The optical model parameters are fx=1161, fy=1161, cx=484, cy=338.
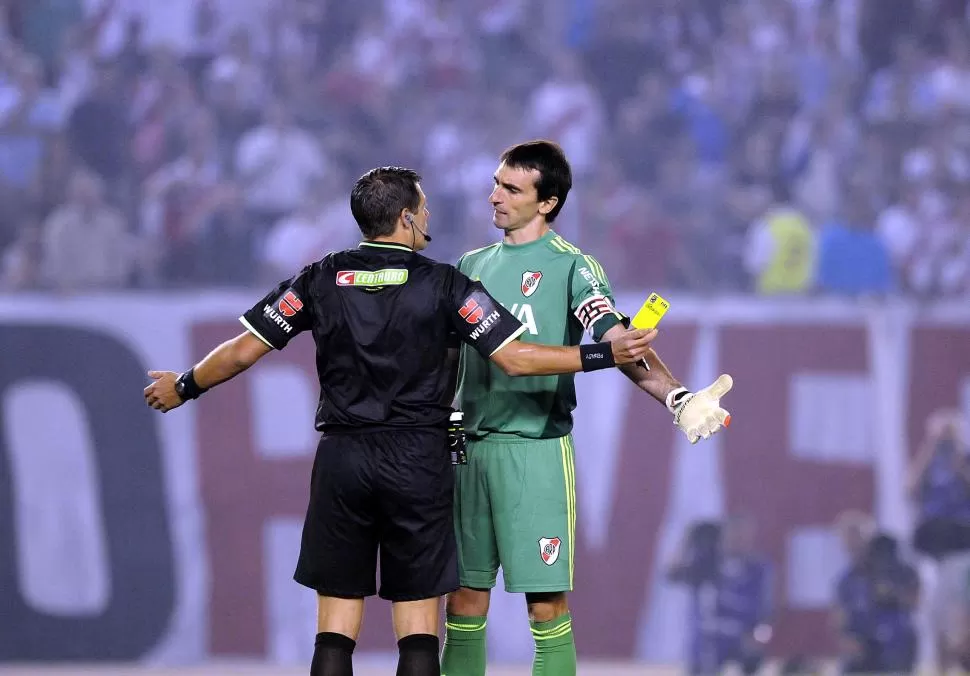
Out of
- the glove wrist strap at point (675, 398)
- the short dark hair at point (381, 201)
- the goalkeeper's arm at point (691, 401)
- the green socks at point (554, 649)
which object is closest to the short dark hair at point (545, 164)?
the short dark hair at point (381, 201)

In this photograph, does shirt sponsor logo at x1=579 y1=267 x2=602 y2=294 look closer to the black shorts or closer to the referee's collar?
the referee's collar

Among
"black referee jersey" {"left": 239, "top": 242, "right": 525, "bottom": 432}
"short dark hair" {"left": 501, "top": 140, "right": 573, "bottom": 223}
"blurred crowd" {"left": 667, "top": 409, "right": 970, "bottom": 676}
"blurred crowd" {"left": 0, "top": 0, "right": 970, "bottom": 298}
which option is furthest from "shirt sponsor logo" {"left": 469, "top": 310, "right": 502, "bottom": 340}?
"blurred crowd" {"left": 667, "top": 409, "right": 970, "bottom": 676}

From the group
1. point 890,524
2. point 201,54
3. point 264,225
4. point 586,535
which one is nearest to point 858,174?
point 890,524

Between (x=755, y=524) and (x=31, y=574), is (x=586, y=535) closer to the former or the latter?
(x=755, y=524)

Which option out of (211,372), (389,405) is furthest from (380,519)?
(211,372)

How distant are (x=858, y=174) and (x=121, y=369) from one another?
15.6 feet

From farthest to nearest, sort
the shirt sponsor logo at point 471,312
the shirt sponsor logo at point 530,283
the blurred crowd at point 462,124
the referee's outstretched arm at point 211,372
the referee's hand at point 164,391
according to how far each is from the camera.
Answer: the blurred crowd at point 462,124 → the shirt sponsor logo at point 530,283 → the referee's hand at point 164,391 → the referee's outstretched arm at point 211,372 → the shirt sponsor logo at point 471,312

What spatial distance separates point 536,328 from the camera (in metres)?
3.67

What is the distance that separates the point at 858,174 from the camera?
23.9 ft

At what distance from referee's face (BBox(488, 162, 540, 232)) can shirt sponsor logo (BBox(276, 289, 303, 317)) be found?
73 cm

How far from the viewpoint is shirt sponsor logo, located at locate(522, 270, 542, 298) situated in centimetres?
370

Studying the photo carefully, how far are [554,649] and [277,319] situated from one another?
133 cm

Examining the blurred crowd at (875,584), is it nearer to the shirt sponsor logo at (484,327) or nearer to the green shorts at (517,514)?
the green shorts at (517,514)

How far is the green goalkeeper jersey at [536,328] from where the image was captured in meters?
3.68
